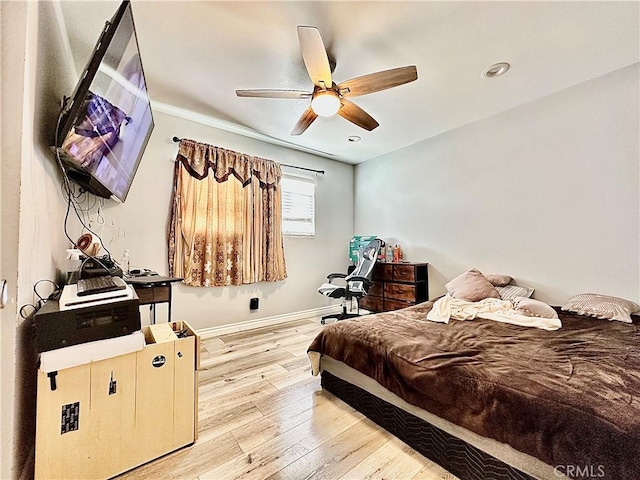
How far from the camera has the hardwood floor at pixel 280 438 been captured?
1314 mm

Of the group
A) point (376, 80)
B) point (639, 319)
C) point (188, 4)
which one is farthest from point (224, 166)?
point (639, 319)

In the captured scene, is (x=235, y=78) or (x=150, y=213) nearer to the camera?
(x=235, y=78)

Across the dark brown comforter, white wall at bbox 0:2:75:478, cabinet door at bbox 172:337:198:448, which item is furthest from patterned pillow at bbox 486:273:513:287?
white wall at bbox 0:2:75:478

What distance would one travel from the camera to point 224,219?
11.0 feet

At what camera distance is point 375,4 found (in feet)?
5.52

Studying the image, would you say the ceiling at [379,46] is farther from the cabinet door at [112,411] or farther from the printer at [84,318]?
the cabinet door at [112,411]

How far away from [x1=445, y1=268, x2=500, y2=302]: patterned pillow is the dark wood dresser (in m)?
0.66

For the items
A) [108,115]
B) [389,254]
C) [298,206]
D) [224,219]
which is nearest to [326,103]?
[108,115]

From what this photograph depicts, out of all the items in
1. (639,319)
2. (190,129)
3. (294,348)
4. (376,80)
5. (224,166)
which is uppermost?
(190,129)

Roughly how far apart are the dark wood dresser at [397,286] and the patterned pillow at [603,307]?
1.51 meters

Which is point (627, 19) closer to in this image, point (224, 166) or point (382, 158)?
point (382, 158)

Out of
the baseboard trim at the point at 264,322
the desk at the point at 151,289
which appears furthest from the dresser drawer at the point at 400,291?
the desk at the point at 151,289

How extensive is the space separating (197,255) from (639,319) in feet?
13.6

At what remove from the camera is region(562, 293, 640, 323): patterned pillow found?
213cm
